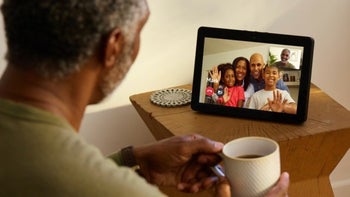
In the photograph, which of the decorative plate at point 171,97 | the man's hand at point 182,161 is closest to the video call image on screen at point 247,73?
the decorative plate at point 171,97

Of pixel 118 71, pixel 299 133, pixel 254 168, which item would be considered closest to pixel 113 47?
pixel 118 71

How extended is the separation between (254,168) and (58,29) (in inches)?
16.9

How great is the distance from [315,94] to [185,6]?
45cm

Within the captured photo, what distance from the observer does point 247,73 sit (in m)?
1.45

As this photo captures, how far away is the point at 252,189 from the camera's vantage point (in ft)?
3.33

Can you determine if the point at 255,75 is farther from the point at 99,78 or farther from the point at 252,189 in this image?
the point at 99,78

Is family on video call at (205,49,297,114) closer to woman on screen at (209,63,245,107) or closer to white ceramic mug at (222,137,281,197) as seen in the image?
woman on screen at (209,63,245,107)

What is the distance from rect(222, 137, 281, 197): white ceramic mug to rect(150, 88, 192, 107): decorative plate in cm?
51

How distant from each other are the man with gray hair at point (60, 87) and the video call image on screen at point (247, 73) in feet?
1.98

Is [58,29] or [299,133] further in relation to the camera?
[299,133]

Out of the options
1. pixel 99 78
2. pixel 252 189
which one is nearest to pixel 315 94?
pixel 252 189

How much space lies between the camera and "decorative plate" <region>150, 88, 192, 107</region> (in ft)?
5.16

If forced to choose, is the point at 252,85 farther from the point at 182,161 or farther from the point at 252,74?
the point at 182,161

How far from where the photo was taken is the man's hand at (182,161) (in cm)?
113
